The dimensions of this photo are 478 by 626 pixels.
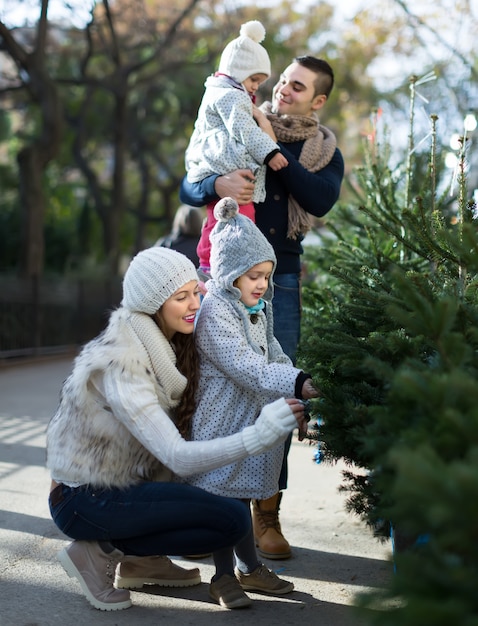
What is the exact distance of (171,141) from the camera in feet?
99.6

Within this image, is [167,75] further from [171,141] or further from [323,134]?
[323,134]

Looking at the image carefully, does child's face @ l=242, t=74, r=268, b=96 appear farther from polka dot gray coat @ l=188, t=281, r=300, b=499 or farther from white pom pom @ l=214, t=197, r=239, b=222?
polka dot gray coat @ l=188, t=281, r=300, b=499

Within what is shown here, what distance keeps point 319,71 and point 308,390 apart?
6.23 ft

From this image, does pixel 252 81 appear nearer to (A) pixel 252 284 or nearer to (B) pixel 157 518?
(A) pixel 252 284

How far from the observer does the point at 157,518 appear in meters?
3.23

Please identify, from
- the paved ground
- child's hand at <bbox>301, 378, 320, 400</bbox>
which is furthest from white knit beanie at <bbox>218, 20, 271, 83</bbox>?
the paved ground

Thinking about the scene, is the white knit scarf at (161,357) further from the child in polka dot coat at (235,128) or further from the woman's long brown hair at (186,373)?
the child in polka dot coat at (235,128)

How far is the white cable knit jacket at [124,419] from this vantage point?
3156 millimetres

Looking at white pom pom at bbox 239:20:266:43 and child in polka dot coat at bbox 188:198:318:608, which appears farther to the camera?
white pom pom at bbox 239:20:266:43

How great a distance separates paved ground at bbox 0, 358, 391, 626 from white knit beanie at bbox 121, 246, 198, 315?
3.69 feet

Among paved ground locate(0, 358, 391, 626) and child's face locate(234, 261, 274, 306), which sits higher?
child's face locate(234, 261, 274, 306)

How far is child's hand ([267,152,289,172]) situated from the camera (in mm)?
4180

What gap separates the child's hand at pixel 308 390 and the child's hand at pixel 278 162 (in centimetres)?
129

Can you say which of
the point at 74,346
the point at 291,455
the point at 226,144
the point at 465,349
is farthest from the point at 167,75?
the point at 465,349
